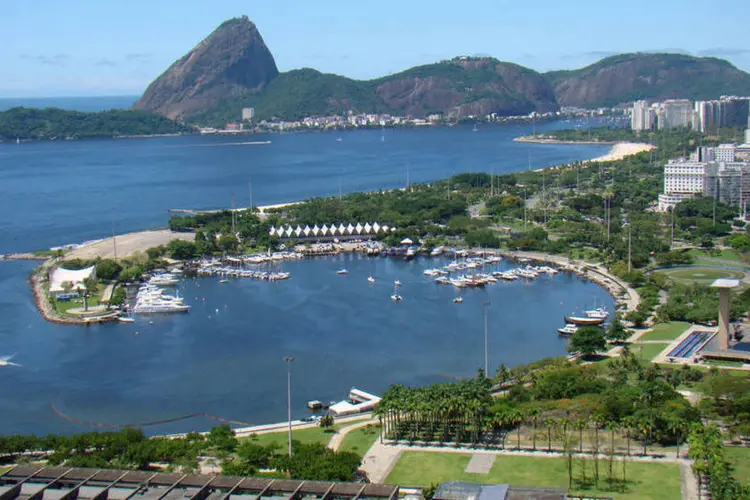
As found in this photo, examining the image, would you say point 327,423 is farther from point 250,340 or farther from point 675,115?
point 675,115

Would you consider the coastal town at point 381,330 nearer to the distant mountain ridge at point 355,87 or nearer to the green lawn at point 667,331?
the green lawn at point 667,331

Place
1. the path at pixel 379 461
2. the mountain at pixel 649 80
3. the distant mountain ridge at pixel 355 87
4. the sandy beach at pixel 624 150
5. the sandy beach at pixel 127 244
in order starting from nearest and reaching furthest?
1. the path at pixel 379 461
2. the sandy beach at pixel 127 244
3. the sandy beach at pixel 624 150
4. the distant mountain ridge at pixel 355 87
5. the mountain at pixel 649 80

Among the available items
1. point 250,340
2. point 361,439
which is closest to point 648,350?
point 361,439

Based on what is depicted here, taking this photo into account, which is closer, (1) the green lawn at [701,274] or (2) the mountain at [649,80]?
(1) the green lawn at [701,274]

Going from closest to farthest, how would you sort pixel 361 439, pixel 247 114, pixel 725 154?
pixel 361 439 < pixel 725 154 < pixel 247 114

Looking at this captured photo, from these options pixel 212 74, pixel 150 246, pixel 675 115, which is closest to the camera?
pixel 150 246

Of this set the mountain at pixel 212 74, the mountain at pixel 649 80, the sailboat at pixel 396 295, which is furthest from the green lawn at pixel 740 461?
the mountain at pixel 649 80
